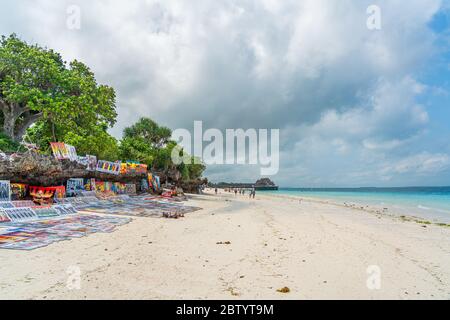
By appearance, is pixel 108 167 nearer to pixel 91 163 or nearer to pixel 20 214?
pixel 91 163

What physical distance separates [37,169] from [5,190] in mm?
2018

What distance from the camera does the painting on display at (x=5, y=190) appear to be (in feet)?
45.5

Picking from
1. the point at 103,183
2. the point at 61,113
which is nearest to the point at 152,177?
the point at 103,183

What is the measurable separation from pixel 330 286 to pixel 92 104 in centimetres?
2468

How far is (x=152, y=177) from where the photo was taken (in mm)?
33844

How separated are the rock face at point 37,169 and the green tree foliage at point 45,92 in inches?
187

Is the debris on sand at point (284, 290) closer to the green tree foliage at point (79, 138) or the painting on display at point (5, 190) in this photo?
the painting on display at point (5, 190)

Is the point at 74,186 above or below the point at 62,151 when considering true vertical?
below

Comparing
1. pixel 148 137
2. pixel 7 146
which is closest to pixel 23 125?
pixel 7 146

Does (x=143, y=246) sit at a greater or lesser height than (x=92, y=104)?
lesser

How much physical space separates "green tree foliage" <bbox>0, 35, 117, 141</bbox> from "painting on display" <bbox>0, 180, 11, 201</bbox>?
8.00m

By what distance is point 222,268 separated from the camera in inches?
243

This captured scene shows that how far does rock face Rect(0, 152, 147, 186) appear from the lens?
1444 centimetres
